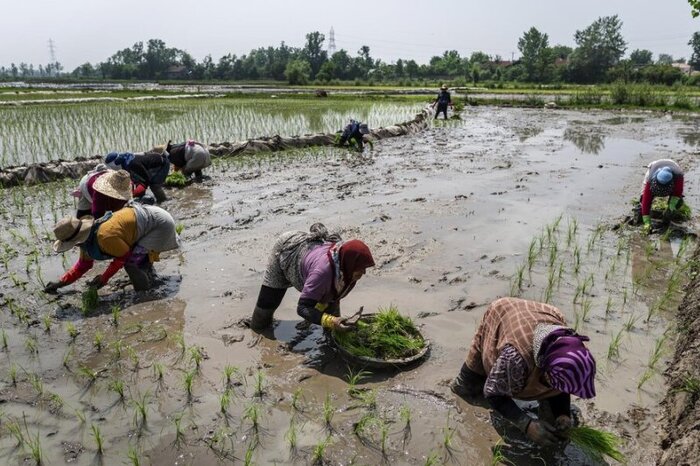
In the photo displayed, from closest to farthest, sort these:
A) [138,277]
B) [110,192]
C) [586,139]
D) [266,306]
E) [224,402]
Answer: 1. [224,402]
2. [266,306]
3. [138,277]
4. [110,192]
5. [586,139]

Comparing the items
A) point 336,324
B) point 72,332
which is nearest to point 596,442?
point 336,324

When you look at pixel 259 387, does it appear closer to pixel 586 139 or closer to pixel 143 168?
pixel 143 168

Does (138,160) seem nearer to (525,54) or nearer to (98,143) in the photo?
(98,143)

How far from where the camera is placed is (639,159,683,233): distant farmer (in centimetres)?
557

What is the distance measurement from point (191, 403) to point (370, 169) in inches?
286

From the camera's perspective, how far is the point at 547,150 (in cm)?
1220

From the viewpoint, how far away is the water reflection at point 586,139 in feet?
40.4

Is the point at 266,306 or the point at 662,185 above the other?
the point at 662,185

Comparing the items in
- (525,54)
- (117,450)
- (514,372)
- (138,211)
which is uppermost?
(525,54)

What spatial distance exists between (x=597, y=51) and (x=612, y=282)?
61.5 m

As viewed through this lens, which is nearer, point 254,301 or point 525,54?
point 254,301

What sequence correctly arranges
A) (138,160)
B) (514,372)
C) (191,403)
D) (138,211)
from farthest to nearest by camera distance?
(138,160)
(138,211)
(191,403)
(514,372)

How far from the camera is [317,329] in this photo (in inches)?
157

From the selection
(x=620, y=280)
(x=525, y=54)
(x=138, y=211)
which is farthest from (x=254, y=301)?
(x=525, y=54)
